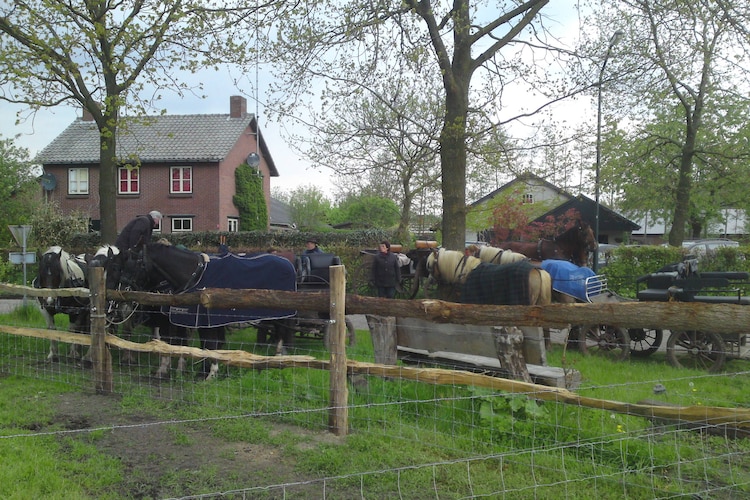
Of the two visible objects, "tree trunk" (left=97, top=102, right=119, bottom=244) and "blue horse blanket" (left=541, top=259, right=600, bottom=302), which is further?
"tree trunk" (left=97, top=102, right=119, bottom=244)

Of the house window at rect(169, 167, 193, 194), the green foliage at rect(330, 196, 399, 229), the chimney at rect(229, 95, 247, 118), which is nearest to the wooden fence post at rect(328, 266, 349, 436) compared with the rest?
the house window at rect(169, 167, 193, 194)

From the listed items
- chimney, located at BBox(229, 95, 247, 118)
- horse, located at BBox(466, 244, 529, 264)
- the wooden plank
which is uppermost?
chimney, located at BBox(229, 95, 247, 118)

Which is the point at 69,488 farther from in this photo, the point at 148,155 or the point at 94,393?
the point at 148,155

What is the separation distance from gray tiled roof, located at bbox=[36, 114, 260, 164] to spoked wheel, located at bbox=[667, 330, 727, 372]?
91.6ft

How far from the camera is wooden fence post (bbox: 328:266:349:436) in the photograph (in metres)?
4.77

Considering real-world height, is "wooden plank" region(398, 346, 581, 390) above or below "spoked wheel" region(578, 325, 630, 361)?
above

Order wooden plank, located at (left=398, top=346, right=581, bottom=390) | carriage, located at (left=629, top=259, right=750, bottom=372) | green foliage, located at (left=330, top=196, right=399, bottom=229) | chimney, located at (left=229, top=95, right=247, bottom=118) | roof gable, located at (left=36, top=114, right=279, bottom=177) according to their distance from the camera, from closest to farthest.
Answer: wooden plank, located at (left=398, top=346, right=581, bottom=390) → carriage, located at (left=629, top=259, right=750, bottom=372) → roof gable, located at (left=36, top=114, right=279, bottom=177) → chimney, located at (left=229, top=95, right=247, bottom=118) → green foliage, located at (left=330, top=196, right=399, bottom=229)

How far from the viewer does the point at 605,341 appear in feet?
29.0

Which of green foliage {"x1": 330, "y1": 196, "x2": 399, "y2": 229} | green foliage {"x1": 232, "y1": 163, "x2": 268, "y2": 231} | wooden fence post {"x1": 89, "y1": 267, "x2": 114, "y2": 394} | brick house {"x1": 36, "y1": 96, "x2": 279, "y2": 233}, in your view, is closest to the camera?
wooden fence post {"x1": 89, "y1": 267, "x2": 114, "y2": 394}

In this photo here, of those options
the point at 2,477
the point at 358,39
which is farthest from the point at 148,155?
the point at 2,477

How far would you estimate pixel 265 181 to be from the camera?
133 ft

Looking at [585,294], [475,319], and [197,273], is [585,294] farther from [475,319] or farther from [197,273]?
[197,273]

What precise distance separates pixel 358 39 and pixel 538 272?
584 cm

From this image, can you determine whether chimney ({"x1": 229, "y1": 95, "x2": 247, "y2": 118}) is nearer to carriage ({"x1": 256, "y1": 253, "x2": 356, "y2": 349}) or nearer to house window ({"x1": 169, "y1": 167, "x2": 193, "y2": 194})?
house window ({"x1": 169, "y1": 167, "x2": 193, "y2": 194})
